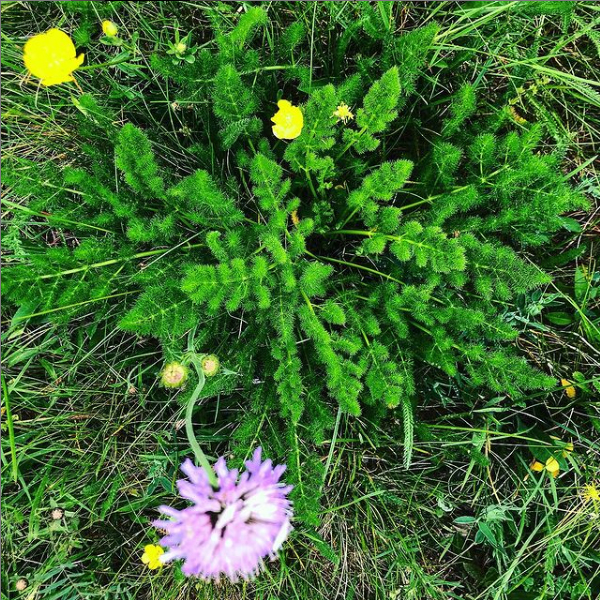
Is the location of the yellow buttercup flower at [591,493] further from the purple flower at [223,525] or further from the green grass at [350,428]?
the purple flower at [223,525]

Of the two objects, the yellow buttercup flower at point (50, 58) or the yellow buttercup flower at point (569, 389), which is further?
the yellow buttercup flower at point (569, 389)

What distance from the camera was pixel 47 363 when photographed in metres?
3.02

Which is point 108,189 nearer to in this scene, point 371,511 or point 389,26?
point 389,26

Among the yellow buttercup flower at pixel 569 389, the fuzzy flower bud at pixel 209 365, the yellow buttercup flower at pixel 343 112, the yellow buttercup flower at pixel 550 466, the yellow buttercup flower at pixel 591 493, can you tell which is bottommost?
the yellow buttercup flower at pixel 591 493

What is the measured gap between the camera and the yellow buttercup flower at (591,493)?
2.96 metres

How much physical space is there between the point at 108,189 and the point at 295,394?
129 centimetres

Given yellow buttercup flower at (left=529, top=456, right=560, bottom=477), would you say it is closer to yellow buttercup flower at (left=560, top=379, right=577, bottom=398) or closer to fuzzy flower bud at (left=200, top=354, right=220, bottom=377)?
yellow buttercup flower at (left=560, top=379, right=577, bottom=398)

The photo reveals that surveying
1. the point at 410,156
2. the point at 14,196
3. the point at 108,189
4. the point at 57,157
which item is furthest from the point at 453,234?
the point at 14,196

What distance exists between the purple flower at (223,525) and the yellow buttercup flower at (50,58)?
172 cm

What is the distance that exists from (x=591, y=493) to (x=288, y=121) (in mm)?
2512

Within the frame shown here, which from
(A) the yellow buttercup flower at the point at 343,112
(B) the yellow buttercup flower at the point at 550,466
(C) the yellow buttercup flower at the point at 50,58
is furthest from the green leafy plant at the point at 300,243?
(B) the yellow buttercup flower at the point at 550,466

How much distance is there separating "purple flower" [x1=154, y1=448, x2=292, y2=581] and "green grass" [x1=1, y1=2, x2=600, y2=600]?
101 cm

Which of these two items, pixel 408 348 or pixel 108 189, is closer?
pixel 108 189

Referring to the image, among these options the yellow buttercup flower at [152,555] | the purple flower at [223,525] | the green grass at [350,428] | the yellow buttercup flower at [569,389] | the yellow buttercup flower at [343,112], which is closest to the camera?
the purple flower at [223,525]
